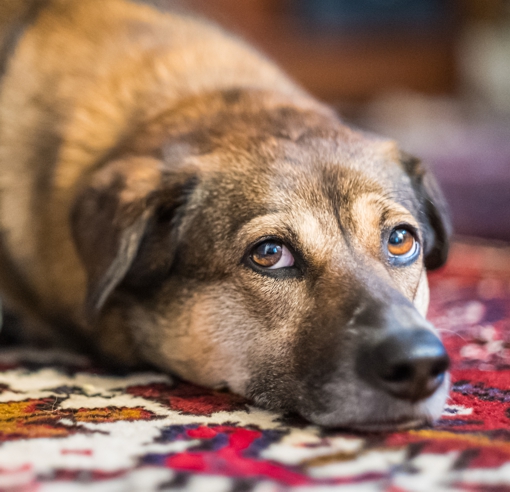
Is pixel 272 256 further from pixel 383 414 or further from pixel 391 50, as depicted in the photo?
pixel 391 50

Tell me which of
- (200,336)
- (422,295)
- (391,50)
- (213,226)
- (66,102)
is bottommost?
(200,336)

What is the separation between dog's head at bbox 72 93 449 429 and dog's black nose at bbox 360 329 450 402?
1.9 inches

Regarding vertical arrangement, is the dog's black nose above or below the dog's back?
below

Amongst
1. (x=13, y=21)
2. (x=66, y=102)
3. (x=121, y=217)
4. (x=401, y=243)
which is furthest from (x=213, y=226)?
(x=13, y=21)

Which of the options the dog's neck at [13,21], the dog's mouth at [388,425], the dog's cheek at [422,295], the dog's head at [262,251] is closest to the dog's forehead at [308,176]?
the dog's head at [262,251]

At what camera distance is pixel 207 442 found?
1.60 metres

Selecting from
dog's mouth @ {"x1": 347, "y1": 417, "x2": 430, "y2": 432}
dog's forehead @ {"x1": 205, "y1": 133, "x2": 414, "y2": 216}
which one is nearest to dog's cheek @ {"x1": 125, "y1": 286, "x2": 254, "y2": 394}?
dog's forehead @ {"x1": 205, "y1": 133, "x2": 414, "y2": 216}

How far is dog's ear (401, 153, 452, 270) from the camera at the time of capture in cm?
252

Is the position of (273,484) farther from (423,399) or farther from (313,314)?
(313,314)

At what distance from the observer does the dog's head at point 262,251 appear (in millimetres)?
1856

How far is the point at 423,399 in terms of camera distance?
1702mm

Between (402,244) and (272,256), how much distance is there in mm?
467

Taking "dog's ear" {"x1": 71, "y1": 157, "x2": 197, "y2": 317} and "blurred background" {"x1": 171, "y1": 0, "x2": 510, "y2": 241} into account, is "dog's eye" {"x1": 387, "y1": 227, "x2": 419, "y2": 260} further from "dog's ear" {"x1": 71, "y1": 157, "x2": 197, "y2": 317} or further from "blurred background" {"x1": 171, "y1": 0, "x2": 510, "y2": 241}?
"blurred background" {"x1": 171, "y1": 0, "x2": 510, "y2": 241}

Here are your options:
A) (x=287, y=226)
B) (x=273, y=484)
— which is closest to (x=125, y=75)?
(x=287, y=226)
